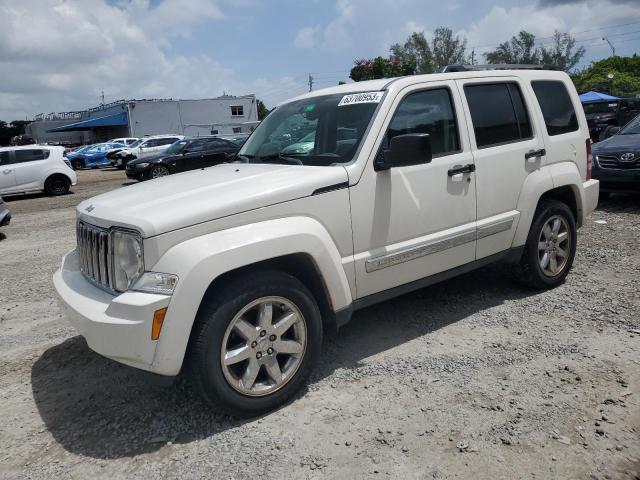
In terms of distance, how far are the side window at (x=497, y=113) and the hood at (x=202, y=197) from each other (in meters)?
1.47

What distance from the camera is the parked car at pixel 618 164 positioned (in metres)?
8.46

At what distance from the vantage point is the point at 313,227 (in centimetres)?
334

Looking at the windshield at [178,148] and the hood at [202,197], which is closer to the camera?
the hood at [202,197]

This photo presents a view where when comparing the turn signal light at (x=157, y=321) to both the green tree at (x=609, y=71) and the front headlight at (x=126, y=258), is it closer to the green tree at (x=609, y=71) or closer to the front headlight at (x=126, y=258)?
the front headlight at (x=126, y=258)

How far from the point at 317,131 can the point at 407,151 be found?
0.83 metres

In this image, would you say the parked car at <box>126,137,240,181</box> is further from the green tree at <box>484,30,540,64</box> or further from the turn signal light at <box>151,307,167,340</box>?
the green tree at <box>484,30,540,64</box>

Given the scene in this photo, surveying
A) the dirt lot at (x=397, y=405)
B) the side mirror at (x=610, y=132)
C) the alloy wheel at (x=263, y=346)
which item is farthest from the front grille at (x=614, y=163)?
the alloy wheel at (x=263, y=346)

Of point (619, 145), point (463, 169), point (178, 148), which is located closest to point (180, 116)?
point (178, 148)

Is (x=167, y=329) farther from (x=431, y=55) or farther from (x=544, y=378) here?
(x=431, y=55)

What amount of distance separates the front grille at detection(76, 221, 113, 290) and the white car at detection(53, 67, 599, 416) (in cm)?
1

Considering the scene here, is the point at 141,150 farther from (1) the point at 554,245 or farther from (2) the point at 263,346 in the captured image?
(2) the point at 263,346

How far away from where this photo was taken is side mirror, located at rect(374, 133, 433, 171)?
11.4ft

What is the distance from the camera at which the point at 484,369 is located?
369 cm

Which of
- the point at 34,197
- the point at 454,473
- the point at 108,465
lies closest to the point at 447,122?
the point at 454,473
